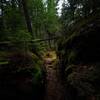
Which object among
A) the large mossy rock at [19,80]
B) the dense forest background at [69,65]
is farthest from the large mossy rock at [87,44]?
the large mossy rock at [19,80]

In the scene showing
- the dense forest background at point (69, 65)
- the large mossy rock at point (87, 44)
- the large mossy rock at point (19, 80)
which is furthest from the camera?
the large mossy rock at point (87, 44)

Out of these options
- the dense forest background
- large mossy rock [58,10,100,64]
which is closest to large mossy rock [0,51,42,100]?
the dense forest background

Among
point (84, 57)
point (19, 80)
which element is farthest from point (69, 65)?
point (19, 80)

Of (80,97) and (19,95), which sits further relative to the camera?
(19,95)

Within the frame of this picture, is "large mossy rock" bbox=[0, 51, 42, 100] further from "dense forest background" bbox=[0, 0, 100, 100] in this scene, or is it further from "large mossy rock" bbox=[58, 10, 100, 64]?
"large mossy rock" bbox=[58, 10, 100, 64]

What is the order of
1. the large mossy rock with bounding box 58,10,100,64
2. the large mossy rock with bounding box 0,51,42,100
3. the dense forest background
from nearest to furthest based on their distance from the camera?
the dense forest background
the large mossy rock with bounding box 0,51,42,100
the large mossy rock with bounding box 58,10,100,64

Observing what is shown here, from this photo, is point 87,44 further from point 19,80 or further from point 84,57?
point 19,80

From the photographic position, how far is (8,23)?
34.4ft

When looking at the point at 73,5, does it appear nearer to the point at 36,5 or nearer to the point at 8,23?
the point at 8,23

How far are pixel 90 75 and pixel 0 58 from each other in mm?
3962

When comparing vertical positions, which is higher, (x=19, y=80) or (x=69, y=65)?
(x=69, y=65)

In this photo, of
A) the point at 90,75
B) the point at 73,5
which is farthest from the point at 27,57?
the point at 73,5

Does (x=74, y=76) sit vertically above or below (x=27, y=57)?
below

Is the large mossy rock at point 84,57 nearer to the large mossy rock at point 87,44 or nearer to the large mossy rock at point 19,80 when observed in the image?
the large mossy rock at point 87,44
